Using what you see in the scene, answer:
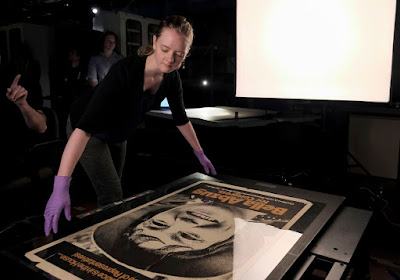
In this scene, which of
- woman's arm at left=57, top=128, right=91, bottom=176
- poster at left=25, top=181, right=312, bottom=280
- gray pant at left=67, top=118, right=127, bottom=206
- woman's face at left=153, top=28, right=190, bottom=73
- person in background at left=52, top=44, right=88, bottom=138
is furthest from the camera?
person in background at left=52, top=44, right=88, bottom=138

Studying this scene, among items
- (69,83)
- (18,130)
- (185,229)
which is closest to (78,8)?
(69,83)

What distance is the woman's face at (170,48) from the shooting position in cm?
114

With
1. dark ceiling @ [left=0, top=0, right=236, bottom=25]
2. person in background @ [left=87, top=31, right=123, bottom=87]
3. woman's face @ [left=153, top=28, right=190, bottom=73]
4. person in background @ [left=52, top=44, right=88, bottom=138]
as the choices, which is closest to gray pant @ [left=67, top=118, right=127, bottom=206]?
woman's face @ [left=153, top=28, right=190, bottom=73]

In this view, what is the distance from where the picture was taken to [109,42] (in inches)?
137

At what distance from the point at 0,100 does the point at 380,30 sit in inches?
72.9

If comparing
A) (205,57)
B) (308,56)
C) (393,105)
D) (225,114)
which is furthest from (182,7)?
(393,105)

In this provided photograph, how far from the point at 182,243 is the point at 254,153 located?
130 centimetres

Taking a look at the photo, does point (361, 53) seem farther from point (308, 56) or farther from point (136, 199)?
point (136, 199)

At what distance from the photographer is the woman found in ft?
3.29

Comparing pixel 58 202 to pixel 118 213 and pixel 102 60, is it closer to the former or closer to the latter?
pixel 118 213

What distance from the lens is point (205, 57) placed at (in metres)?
2.82

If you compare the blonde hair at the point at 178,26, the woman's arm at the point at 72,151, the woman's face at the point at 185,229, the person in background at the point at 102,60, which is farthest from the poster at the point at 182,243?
the person in background at the point at 102,60

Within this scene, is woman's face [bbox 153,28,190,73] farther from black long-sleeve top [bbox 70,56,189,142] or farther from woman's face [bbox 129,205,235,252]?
woman's face [bbox 129,205,235,252]

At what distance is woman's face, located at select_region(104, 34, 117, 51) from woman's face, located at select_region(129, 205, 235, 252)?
2.87 meters
